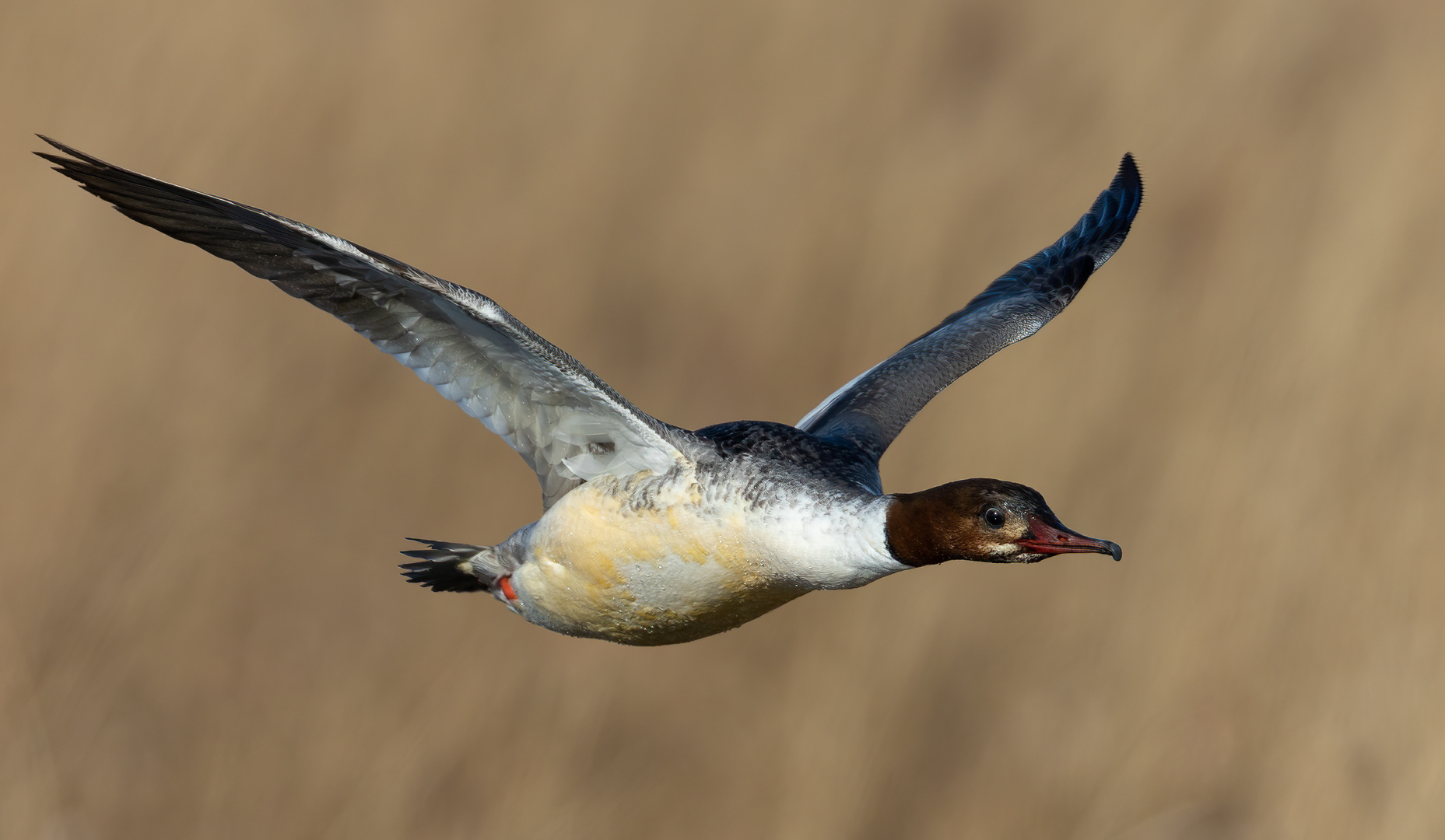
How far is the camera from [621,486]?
3609 millimetres

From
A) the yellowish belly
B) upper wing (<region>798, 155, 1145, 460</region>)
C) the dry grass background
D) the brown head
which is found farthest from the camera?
the dry grass background

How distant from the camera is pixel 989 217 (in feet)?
18.7

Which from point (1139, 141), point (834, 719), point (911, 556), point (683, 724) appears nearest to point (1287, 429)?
point (1139, 141)

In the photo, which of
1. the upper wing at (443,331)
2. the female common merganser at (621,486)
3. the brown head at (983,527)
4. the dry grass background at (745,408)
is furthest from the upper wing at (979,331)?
the brown head at (983,527)

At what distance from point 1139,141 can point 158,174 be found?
155 inches

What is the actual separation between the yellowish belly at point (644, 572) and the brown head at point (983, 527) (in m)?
0.46

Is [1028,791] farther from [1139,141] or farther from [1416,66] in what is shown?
[1416,66]

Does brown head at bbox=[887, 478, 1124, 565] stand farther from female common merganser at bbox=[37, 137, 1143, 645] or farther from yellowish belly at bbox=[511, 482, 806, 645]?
yellowish belly at bbox=[511, 482, 806, 645]

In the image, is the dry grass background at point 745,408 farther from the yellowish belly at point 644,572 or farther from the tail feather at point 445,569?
the yellowish belly at point 644,572

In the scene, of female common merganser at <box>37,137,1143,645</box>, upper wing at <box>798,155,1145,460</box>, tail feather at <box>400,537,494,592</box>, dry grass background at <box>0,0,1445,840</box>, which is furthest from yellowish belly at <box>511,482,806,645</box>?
dry grass background at <box>0,0,1445,840</box>

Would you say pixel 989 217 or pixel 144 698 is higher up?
pixel 989 217

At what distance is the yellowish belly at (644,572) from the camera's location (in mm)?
3340

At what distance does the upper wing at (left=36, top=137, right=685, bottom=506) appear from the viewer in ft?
10.2

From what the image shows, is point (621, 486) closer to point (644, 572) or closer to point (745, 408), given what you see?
point (644, 572)
